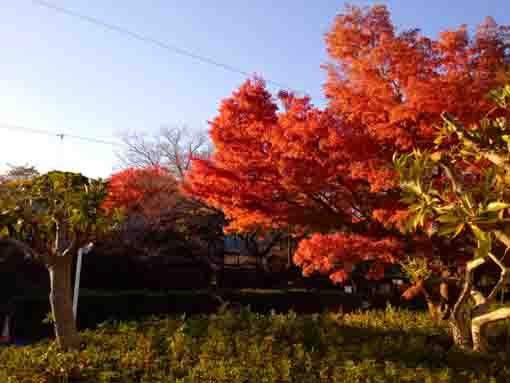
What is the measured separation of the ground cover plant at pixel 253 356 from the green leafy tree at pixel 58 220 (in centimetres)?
59

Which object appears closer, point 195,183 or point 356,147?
point 356,147

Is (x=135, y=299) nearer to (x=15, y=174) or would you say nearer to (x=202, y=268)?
(x=202, y=268)

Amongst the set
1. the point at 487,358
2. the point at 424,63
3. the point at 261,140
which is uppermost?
the point at 424,63

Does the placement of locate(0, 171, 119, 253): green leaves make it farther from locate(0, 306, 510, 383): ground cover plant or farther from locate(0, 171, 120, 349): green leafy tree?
locate(0, 306, 510, 383): ground cover plant

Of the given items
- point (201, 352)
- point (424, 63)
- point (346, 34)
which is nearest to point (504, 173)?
point (201, 352)

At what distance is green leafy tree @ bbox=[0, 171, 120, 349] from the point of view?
6.09 meters

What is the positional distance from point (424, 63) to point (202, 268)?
612 inches

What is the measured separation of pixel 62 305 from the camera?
6.20 m

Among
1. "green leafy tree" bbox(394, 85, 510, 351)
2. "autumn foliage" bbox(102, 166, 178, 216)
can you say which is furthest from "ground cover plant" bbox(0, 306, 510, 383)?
"autumn foliage" bbox(102, 166, 178, 216)

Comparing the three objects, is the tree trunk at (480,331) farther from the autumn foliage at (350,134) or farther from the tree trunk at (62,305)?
the tree trunk at (62,305)

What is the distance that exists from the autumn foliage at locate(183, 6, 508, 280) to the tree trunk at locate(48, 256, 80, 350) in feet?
11.1

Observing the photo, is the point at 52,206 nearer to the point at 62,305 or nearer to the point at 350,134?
the point at 62,305

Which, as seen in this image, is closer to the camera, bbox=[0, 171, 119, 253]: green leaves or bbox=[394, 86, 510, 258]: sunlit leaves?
bbox=[394, 86, 510, 258]: sunlit leaves

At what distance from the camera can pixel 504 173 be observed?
3965mm
